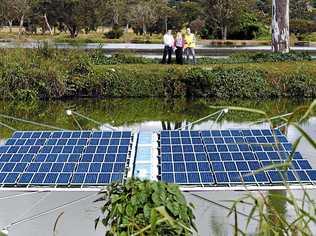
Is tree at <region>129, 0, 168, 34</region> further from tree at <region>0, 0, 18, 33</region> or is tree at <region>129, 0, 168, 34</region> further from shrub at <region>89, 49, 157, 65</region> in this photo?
shrub at <region>89, 49, 157, 65</region>

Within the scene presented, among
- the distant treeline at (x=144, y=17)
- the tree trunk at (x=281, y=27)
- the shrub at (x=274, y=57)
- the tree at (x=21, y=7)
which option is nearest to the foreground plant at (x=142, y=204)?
the shrub at (x=274, y=57)

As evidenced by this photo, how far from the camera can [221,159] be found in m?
9.99

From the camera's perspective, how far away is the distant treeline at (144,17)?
4556 cm

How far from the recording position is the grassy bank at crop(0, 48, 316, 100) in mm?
23156

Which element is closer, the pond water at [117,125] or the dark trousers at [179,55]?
the pond water at [117,125]

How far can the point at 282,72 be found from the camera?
2400 cm

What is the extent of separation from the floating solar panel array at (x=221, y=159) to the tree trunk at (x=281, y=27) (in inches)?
702

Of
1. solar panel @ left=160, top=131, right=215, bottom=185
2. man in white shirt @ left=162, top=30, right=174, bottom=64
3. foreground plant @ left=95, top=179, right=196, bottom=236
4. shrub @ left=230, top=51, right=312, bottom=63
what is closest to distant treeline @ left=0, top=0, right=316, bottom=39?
shrub @ left=230, top=51, right=312, bottom=63

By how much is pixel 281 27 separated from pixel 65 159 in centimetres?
2000

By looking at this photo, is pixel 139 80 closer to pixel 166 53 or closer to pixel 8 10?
pixel 166 53

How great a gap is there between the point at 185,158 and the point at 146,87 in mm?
13944

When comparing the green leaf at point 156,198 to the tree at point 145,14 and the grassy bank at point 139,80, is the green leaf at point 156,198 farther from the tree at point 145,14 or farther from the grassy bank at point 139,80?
the tree at point 145,14

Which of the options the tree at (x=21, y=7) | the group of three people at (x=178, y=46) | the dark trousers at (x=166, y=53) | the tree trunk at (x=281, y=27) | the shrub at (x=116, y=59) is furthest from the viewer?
the tree at (x=21, y=7)

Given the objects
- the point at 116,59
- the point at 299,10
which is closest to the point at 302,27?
the point at 299,10
